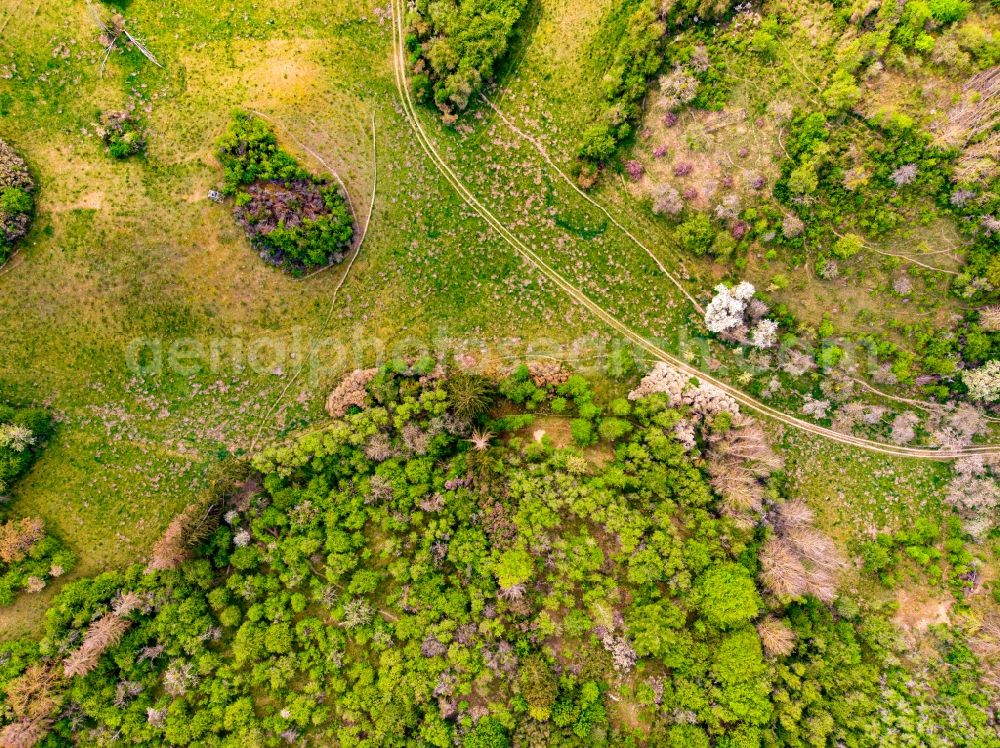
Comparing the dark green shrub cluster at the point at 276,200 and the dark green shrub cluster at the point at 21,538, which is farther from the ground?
the dark green shrub cluster at the point at 276,200

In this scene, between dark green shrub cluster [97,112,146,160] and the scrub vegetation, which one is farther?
dark green shrub cluster [97,112,146,160]

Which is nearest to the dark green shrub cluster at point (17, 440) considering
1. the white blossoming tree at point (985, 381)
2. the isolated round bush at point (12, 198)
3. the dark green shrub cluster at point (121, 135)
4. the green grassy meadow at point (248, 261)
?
the green grassy meadow at point (248, 261)

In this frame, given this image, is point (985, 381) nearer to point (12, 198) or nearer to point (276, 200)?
point (276, 200)

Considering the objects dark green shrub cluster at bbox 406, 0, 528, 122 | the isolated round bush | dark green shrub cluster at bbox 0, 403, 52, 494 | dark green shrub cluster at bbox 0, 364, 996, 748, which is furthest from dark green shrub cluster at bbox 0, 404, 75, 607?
dark green shrub cluster at bbox 406, 0, 528, 122

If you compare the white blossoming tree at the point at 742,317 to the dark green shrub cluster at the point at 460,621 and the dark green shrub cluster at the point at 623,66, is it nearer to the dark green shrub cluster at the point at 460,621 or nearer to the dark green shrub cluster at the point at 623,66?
the dark green shrub cluster at the point at 460,621

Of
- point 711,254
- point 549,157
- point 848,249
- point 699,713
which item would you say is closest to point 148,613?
point 699,713

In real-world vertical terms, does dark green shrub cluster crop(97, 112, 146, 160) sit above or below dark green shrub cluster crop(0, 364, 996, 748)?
above

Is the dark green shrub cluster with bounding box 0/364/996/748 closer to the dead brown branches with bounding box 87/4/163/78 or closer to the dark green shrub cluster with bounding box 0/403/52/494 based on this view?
the dark green shrub cluster with bounding box 0/403/52/494
